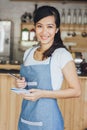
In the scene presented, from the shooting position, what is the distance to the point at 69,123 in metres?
3.35

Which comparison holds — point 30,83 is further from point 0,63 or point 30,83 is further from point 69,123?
point 0,63

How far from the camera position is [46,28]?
177 centimetres

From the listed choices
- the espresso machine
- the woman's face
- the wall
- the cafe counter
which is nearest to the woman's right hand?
the woman's face

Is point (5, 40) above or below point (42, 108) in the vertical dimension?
above

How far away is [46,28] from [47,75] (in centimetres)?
29

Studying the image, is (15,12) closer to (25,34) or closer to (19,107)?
(25,34)

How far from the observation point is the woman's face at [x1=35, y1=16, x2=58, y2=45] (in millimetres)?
1770

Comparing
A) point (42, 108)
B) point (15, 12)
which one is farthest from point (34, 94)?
point (15, 12)

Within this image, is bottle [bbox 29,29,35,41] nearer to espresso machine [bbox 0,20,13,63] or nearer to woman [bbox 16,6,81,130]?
espresso machine [bbox 0,20,13,63]

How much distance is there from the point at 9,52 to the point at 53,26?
4392 millimetres

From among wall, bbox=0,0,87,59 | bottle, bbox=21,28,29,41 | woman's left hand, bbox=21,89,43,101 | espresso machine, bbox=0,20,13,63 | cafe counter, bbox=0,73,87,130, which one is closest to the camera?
woman's left hand, bbox=21,89,43,101

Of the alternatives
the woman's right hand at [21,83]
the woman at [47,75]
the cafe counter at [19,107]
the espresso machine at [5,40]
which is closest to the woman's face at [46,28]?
the woman at [47,75]

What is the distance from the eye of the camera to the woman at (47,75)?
1.73 metres

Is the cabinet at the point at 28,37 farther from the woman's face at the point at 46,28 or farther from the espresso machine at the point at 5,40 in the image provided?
the woman's face at the point at 46,28
